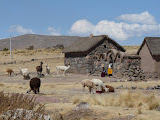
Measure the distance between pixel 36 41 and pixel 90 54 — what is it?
14698 centimetres

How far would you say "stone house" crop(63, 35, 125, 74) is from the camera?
3956 centimetres

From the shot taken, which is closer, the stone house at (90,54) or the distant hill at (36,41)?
the stone house at (90,54)

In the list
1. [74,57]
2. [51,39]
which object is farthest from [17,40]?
[74,57]

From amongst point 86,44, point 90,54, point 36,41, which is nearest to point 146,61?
point 90,54

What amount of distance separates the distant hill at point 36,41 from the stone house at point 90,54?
13036 cm

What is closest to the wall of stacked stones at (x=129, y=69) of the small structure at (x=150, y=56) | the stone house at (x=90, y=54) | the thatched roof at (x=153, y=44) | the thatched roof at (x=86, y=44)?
the small structure at (x=150, y=56)

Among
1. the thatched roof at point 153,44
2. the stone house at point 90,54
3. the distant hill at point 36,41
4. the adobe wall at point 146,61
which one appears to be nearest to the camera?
the thatched roof at point 153,44

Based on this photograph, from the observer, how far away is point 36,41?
607ft

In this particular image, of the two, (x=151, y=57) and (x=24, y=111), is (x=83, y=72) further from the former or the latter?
(x=24, y=111)

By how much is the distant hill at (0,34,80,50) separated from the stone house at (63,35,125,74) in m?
130

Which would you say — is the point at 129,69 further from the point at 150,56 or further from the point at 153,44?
the point at 153,44

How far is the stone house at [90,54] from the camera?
39.6 meters

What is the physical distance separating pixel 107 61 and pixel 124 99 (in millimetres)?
23103

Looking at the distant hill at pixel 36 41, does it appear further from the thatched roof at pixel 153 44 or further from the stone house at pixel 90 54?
the thatched roof at pixel 153 44
